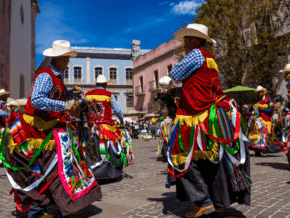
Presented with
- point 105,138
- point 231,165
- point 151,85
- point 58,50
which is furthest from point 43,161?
point 151,85

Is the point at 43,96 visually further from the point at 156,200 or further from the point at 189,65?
the point at 156,200

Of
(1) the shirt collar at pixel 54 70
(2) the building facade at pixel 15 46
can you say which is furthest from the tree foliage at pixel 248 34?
(1) the shirt collar at pixel 54 70

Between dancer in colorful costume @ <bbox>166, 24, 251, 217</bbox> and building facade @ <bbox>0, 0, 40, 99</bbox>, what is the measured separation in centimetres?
1797

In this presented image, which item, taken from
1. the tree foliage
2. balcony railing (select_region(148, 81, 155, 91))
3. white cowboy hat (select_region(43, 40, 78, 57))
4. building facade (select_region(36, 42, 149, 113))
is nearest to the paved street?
white cowboy hat (select_region(43, 40, 78, 57))

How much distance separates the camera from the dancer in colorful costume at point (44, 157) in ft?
11.2

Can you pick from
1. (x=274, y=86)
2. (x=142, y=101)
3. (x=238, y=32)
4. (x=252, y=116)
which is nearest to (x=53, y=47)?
(x=252, y=116)

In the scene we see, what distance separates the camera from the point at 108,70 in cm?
4950

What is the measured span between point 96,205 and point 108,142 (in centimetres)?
209

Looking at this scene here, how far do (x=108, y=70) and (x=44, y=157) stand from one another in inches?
1836

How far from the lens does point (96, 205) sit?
4.30 metres

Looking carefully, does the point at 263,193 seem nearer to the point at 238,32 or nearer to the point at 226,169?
the point at 226,169

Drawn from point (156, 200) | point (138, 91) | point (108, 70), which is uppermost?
point (108, 70)

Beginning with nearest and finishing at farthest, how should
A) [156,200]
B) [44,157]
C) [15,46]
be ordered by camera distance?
[44,157] → [156,200] → [15,46]

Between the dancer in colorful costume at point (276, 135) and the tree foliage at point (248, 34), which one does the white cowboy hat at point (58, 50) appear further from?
the tree foliage at point (248, 34)
